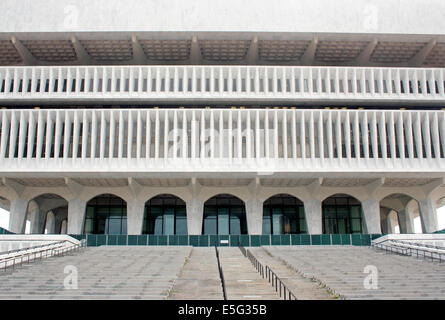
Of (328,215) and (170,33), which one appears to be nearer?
(170,33)

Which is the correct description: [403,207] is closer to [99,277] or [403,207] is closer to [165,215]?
[165,215]

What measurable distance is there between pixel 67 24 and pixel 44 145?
9.53m

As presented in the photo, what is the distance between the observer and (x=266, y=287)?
14.9m

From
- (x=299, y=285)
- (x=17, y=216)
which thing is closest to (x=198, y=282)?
(x=299, y=285)

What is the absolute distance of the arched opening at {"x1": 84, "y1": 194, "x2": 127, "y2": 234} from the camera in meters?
41.8

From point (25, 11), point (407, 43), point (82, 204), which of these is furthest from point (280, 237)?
point (25, 11)

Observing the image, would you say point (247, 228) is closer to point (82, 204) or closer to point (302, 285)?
point (82, 204)

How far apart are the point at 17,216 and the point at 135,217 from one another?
9289mm

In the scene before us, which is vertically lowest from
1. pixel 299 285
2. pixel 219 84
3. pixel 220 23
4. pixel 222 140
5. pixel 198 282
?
pixel 299 285

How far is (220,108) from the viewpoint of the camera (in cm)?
3803

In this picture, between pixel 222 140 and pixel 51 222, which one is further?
pixel 51 222

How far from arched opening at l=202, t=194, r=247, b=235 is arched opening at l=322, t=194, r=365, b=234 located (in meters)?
7.43

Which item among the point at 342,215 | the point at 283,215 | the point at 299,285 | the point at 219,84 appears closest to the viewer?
the point at 299,285

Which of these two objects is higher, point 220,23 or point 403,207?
point 220,23
